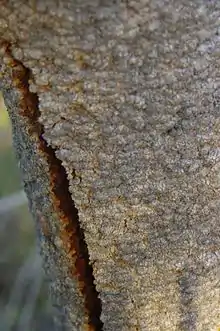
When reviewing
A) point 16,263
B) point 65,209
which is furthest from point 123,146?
point 16,263

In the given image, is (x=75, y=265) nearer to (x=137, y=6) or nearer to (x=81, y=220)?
(x=81, y=220)

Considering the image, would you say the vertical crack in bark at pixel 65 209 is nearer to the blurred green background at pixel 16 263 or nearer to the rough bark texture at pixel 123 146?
the rough bark texture at pixel 123 146

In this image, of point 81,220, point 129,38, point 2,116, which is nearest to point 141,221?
point 81,220

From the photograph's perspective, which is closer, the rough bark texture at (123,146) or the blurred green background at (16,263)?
the rough bark texture at (123,146)

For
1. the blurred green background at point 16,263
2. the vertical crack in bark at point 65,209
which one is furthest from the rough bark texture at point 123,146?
the blurred green background at point 16,263

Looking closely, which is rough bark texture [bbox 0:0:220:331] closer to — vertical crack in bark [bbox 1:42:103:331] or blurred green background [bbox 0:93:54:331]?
vertical crack in bark [bbox 1:42:103:331]
